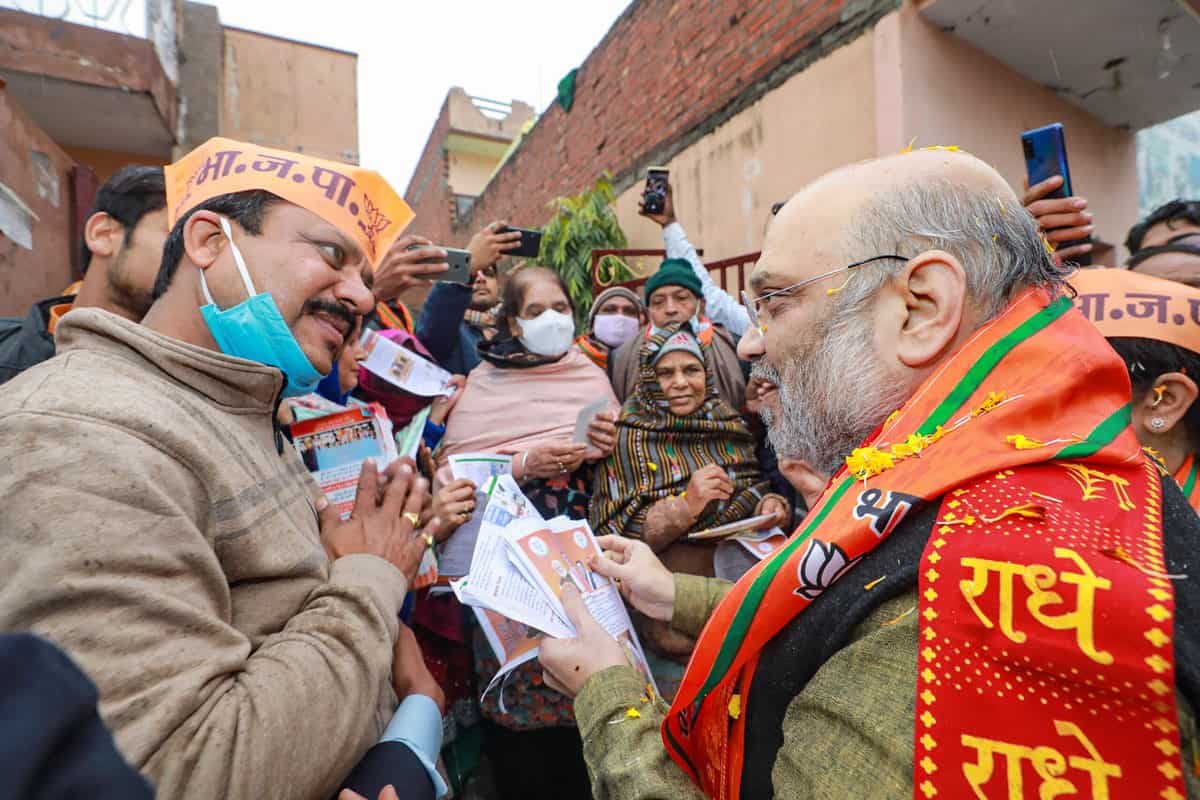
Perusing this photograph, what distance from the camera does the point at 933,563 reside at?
0.80 m

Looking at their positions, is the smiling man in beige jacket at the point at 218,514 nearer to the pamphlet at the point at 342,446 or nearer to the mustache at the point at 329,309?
the mustache at the point at 329,309

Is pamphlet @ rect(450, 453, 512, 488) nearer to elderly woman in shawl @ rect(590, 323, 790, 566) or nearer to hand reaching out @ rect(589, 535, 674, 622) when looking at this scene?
elderly woman in shawl @ rect(590, 323, 790, 566)

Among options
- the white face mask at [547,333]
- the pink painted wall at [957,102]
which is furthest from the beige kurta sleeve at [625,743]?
the pink painted wall at [957,102]

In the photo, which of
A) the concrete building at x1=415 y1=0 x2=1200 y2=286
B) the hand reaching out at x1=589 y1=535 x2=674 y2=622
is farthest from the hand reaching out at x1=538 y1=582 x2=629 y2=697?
the concrete building at x1=415 y1=0 x2=1200 y2=286

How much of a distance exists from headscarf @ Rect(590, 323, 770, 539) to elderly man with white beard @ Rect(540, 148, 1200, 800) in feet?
4.13

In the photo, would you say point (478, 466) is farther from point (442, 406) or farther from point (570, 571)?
point (570, 571)

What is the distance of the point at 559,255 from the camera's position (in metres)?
8.15

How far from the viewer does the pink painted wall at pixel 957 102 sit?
4.03m

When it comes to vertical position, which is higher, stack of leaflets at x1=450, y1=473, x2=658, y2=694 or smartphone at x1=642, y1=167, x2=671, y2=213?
smartphone at x1=642, y1=167, x2=671, y2=213

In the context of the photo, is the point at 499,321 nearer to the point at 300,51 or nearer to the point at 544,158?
the point at 544,158

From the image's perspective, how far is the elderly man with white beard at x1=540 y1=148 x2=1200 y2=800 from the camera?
68cm

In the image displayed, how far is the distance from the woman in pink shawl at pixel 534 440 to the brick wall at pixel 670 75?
3365mm

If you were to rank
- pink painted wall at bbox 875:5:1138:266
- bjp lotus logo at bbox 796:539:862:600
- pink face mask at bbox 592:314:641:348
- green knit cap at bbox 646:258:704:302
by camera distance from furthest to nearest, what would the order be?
pink face mask at bbox 592:314:641:348 → pink painted wall at bbox 875:5:1138:266 → green knit cap at bbox 646:258:704:302 → bjp lotus logo at bbox 796:539:862:600

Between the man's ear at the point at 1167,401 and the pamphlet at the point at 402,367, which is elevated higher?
the pamphlet at the point at 402,367
